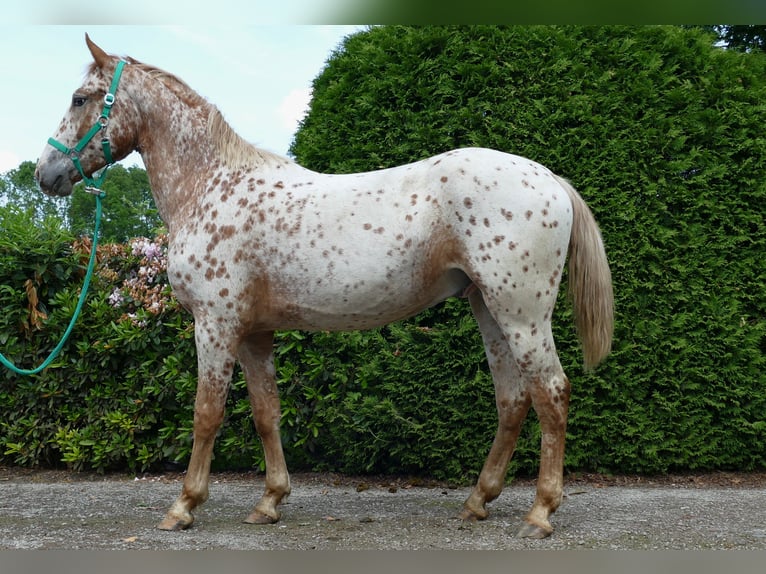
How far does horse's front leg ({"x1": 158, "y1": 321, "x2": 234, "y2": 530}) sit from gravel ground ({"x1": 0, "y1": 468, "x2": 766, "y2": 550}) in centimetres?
13

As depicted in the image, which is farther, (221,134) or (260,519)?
(221,134)

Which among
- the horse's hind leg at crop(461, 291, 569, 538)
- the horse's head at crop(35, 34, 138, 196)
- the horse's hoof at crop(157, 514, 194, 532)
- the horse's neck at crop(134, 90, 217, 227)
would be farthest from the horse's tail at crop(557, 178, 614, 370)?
the horse's head at crop(35, 34, 138, 196)

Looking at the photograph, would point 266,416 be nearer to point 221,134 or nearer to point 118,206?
point 221,134

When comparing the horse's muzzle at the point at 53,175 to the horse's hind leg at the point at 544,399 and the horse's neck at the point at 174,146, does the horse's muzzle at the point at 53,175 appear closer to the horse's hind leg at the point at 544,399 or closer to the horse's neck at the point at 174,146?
the horse's neck at the point at 174,146

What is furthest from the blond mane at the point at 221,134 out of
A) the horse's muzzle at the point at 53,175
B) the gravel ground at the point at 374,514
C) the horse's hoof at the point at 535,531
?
the horse's hoof at the point at 535,531

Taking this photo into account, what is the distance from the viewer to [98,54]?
375 centimetres

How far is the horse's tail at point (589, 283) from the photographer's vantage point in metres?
3.64

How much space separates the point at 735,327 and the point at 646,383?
0.78 m

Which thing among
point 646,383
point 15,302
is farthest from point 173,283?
point 646,383

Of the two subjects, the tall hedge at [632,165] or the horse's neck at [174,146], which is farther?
the tall hedge at [632,165]

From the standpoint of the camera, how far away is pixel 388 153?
488 cm

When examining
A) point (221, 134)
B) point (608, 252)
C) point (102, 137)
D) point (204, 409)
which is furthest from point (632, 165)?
point (102, 137)

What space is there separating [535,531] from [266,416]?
161 cm

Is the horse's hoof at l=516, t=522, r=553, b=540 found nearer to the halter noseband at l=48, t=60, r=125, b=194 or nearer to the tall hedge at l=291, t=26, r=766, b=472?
the tall hedge at l=291, t=26, r=766, b=472
